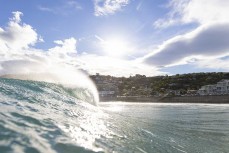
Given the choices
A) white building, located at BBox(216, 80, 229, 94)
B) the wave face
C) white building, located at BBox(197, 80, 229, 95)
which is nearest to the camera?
the wave face

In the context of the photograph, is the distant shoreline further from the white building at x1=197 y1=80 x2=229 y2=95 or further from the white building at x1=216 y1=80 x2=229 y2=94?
the white building at x1=216 y1=80 x2=229 y2=94

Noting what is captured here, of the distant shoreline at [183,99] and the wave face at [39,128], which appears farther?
the distant shoreline at [183,99]

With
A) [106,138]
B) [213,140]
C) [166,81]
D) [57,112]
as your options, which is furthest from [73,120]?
[166,81]

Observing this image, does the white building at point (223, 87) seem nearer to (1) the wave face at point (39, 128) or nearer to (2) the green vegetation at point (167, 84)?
(2) the green vegetation at point (167, 84)

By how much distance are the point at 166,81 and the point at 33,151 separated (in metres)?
169

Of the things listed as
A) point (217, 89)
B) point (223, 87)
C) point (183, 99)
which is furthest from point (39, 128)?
point (217, 89)

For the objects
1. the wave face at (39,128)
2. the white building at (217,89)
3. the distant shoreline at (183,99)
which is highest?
the white building at (217,89)

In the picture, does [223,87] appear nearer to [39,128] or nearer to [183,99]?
[183,99]

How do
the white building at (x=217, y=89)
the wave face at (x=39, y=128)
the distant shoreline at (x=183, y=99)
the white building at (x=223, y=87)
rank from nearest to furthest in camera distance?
the wave face at (x=39, y=128) < the distant shoreline at (x=183, y=99) < the white building at (x=223, y=87) < the white building at (x=217, y=89)

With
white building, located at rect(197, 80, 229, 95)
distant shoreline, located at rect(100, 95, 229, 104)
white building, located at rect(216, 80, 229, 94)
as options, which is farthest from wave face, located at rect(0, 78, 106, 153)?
white building, located at rect(216, 80, 229, 94)

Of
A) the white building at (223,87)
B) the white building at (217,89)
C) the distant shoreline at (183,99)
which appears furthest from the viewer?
the white building at (217,89)

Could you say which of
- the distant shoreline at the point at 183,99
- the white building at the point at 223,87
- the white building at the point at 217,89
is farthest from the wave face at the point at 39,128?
the white building at the point at 223,87

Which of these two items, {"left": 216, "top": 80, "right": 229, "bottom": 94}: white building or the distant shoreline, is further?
{"left": 216, "top": 80, "right": 229, "bottom": 94}: white building

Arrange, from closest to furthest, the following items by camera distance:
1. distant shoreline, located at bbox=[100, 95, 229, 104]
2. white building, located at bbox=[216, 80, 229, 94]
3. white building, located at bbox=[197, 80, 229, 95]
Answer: distant shoreline, located at bbox=[100, 95, 229, 104] → white building, located at bbox=[216, 80, 229, 94] → white building, located at bbox=[197, 80, 229, 95]
